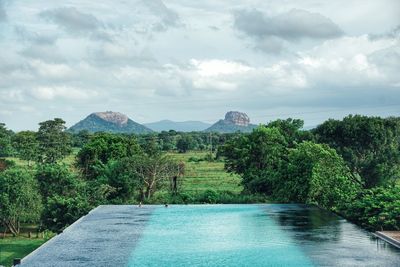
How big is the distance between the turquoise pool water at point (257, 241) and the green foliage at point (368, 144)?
749 centimetres

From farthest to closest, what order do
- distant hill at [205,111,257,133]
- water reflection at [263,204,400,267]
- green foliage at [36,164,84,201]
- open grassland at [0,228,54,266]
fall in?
distant hill at [205,111,257,133], green foliage at [36,164,84,201], open grassland at [0,228,54,266], water reflection at [263,204,400,267]

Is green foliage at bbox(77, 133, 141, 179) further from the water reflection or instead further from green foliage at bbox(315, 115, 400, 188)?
the water reflection

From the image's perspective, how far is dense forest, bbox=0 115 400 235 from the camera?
21919 mm

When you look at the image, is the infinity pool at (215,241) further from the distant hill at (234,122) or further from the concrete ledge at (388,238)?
the distant hill at (234,122)

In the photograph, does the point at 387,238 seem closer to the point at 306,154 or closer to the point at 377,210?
the point at 377,210

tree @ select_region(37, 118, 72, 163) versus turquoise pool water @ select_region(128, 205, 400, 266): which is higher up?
tree @ select_region(37, 118, 72, 163)

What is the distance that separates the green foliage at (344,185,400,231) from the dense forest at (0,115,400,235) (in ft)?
0.13

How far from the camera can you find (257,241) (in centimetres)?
1493

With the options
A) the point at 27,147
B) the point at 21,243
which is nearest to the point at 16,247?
the point at 21,243

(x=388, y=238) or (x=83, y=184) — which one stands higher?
(x=83, y=184)

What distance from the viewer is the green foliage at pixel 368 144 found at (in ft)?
90.5

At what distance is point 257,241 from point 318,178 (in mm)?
7732

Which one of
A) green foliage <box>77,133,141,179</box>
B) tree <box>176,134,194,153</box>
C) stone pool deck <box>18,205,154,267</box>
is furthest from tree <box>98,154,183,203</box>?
tree <box>176,134,194,153</box>

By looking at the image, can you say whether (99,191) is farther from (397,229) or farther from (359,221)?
(397,229)
